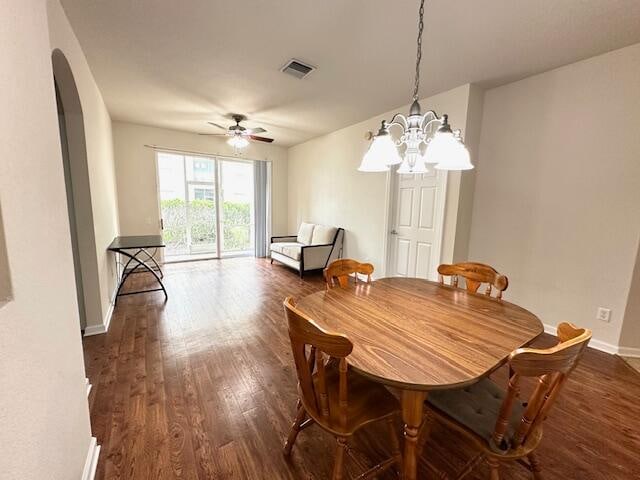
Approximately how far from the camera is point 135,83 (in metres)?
3.12

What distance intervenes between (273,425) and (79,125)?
290 cm

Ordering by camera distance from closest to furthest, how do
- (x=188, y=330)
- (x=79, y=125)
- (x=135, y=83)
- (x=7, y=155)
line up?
(x=7, y=155), (x=79, y=125), (x=188, y=330), (x=135, y=83)

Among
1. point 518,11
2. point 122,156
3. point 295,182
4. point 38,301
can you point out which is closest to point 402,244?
point 518,11

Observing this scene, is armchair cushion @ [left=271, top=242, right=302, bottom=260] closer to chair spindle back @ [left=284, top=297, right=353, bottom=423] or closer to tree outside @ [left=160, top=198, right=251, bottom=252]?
tree outside @ [left=160, top=198, right=251, bottom=252]

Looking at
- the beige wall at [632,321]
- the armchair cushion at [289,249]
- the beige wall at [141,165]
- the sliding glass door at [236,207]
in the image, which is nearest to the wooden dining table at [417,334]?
the beige wall at [632,321]

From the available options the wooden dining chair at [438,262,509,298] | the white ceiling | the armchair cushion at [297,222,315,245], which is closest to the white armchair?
the armchair cushion at [297,222,315,245]

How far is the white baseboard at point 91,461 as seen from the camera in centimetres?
126

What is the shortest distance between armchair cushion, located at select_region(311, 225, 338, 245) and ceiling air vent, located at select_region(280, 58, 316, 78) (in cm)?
264

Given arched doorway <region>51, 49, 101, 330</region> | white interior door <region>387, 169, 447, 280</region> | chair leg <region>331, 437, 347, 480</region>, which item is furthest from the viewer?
white interior door <region>387, 169, 447, 280</region>

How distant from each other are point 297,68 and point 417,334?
2631mm

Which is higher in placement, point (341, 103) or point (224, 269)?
point (341, 103)

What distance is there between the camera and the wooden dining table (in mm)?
1006

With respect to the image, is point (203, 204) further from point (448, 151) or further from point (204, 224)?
point (448, 151)

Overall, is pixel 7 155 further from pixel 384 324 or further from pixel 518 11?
pixel 518 11
